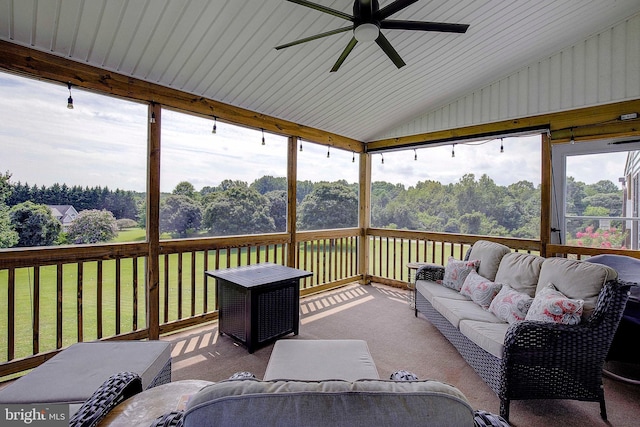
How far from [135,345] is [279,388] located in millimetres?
1709

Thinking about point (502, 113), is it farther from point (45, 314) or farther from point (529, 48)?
point (45, 314)

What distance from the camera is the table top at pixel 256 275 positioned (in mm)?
2994

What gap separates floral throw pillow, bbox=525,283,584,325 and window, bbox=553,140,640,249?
1.95m

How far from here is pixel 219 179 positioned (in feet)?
12.6

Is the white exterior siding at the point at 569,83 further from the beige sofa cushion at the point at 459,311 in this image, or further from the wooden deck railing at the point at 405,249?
the beige sofa cushion at the point at 459,311

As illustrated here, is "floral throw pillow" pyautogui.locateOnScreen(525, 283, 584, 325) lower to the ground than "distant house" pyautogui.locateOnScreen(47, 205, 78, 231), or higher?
lower

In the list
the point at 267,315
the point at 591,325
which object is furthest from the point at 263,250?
the point at 591,325

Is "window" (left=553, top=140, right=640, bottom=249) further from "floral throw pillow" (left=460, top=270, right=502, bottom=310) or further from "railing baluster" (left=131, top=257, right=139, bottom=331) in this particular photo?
"railing baluster" (left=131, top=257, right=139, bottom=331)

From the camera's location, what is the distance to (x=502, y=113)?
4.07 metres

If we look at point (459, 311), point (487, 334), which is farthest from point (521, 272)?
point (487, 334)

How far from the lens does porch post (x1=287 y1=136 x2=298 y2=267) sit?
4566 millimetres

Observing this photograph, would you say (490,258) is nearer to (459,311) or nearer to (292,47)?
(459,311)

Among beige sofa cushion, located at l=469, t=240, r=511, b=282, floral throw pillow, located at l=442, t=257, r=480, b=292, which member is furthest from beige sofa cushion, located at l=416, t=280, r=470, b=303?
beige sofa cushion, located at l=469, t=240, r=511, b=282

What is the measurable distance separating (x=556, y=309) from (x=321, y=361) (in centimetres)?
Result: 171
